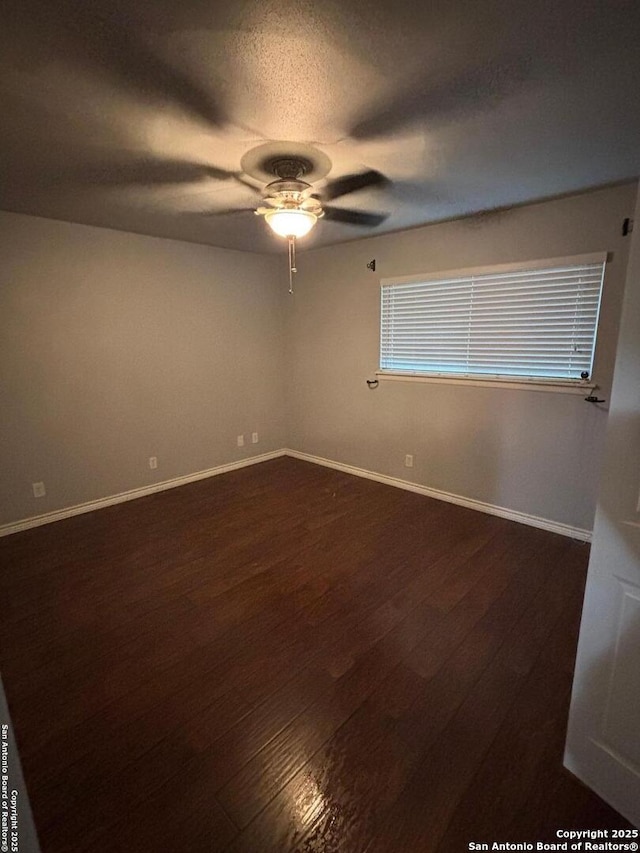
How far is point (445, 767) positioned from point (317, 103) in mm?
2529

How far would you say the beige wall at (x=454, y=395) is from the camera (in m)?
2.58

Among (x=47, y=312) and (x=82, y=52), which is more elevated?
(x=82, y=52)

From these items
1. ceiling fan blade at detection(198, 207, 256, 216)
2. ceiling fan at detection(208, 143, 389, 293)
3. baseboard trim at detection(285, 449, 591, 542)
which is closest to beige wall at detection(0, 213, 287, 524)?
ceiling fan blade at detection(198, 207, 256, 216)

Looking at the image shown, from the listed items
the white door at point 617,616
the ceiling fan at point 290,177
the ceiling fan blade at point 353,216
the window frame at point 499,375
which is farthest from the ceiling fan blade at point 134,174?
the white door at point 617,616

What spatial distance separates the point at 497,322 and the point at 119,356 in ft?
10.7

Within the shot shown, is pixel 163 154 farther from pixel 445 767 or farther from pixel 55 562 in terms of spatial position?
pixel 445 767

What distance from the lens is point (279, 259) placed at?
4406 mm

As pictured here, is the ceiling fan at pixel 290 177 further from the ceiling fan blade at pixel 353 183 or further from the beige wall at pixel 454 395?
the beige wall at pixel 454 395

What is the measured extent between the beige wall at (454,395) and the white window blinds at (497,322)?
10 cm

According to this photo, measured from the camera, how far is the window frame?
8.39 feet

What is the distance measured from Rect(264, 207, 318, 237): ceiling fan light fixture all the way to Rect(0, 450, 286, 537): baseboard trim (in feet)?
9.33

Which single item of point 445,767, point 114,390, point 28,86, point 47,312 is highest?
point 28,86

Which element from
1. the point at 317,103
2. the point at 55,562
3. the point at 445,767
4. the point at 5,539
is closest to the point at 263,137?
the point at 317,103

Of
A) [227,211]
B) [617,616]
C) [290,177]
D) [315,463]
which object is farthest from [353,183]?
[315,463]
